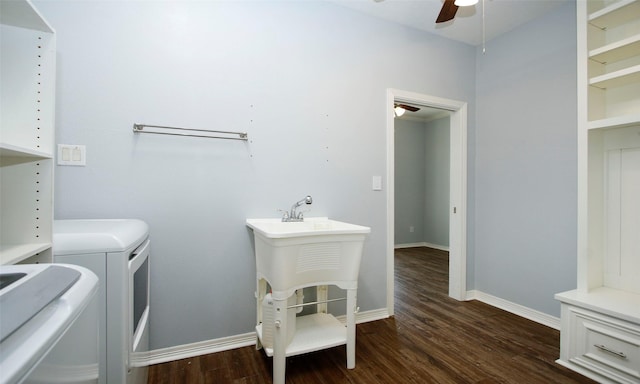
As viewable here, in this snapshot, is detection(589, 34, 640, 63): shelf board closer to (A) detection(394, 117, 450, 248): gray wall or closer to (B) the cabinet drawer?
(B) the cabinet drawer

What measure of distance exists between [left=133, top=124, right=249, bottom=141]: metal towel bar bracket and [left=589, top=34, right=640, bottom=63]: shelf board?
2266 millimetres

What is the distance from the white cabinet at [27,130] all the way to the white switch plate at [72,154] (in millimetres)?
718

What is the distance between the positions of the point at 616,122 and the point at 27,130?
2.81 meters

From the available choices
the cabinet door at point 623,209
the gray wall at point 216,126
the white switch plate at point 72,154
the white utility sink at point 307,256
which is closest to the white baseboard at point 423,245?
the gray wall at point 216,126

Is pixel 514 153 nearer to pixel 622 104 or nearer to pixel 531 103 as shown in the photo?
pixel 531 103

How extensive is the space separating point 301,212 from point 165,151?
961 millimetres

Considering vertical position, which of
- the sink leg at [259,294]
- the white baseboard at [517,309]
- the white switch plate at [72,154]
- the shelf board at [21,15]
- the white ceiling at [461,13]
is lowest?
the white baseboard at [517,309]

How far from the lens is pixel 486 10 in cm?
227

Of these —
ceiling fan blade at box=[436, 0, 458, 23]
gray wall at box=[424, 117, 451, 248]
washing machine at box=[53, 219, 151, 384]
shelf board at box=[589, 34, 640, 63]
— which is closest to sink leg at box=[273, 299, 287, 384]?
washing machine at box=[53, 219, 151, 384]

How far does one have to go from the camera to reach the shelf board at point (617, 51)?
167 cm

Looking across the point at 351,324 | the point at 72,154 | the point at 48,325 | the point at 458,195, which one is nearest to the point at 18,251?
the point at 48,325

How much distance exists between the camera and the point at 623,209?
183cm

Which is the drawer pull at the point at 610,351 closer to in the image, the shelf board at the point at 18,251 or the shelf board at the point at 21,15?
the shelf board at the point at 18,251

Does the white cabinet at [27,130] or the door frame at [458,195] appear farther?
the door frame at [458,195]
